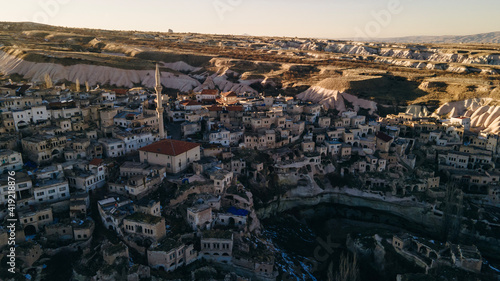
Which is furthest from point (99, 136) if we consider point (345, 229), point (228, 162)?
point (345, 229)

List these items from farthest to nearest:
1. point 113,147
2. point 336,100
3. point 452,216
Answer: point 336,100 < point 113,147 < point 452,216

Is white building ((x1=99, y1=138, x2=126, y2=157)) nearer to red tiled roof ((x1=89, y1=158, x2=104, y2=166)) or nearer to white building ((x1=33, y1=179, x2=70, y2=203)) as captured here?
red tiled roof ((x1=89, y1=158, x2=104, y2=166))

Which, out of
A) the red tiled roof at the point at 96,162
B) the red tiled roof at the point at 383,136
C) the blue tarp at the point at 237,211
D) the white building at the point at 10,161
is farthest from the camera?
the red tiled roof at the point at 383,136

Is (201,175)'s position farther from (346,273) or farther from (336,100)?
(336,100)

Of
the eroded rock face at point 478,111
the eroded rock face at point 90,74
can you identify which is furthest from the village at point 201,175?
the eroded rock face at point 90,74

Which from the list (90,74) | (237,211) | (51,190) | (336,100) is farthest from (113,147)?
(90,74)

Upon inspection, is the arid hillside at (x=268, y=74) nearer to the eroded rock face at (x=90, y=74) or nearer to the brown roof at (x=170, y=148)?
the eroded rock face at (x=90, y=74)

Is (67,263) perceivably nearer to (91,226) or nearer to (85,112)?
(91,226)

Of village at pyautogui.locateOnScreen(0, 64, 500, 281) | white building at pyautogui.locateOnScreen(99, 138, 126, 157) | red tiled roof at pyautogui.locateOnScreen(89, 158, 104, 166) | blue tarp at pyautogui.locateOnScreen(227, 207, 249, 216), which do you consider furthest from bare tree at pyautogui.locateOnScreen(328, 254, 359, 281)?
white building at pyautogui.locateOnScreen(99, 138, 126, 157)
